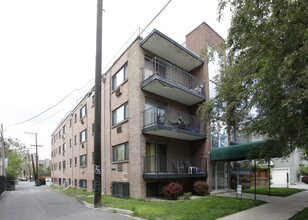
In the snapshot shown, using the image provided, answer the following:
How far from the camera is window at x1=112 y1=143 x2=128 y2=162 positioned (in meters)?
20.8

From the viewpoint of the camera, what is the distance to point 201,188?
1983 cm

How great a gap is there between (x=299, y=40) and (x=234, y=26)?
6.17ft

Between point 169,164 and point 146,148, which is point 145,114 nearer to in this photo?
point 146,148

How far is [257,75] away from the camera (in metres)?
9.91

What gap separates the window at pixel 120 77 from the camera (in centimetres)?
2178

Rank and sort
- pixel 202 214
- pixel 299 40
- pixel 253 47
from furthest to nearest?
1. pixel 202 214
2. pixel 253 47
3. pixel 299 40

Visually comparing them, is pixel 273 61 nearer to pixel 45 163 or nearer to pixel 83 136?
pixel 83 136

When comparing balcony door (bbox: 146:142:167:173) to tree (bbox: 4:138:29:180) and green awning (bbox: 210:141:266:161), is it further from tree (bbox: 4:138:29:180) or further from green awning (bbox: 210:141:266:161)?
tree (bbox: 4:138:29:180)

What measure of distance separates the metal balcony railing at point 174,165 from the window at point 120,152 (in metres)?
2.22

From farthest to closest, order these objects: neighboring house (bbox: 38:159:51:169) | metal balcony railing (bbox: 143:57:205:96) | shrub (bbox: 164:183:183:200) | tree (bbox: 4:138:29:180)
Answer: neighboring house (bbox: 38:159:51:169), tree (bbox: 4:138:29:180), metal balcony railing (bbox: 143:57:205:96), shrub (bbox: 164:183:183:200)

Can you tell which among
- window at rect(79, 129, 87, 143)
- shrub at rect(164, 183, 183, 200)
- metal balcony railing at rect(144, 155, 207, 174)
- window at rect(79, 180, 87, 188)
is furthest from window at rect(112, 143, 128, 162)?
window at rect(79, 180, 87, 188)

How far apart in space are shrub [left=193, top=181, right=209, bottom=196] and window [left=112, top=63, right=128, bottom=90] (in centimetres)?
834

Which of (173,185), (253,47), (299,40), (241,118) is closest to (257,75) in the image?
(253,47)

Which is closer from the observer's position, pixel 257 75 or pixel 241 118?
pixel 257 75
